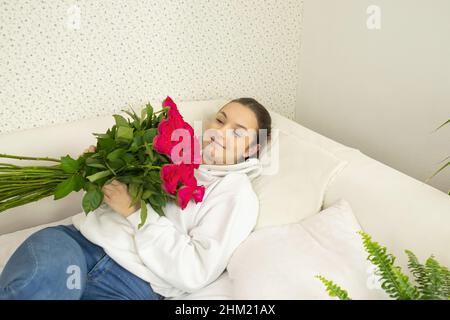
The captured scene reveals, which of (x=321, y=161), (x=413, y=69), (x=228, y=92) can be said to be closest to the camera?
(x=321, y=161)

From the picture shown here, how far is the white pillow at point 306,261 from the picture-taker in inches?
41.5

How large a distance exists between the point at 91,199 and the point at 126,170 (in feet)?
0.40

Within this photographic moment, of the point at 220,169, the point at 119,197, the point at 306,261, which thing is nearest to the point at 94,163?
the point at 119,197

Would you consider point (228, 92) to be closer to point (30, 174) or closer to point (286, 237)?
point (286, 237)

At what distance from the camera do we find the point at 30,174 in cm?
111

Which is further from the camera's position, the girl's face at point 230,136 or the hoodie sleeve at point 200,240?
the girl's face at point 230,136

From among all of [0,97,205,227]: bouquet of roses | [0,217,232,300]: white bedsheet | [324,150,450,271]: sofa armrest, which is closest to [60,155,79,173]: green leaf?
[0,97,205,227]: bouquet of roses

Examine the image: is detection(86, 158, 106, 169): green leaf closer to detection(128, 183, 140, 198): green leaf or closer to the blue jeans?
detection(128, 183, 140, 198): green leaf

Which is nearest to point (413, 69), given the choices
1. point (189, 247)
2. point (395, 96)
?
point (395, 96)

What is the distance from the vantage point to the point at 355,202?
1.33 m

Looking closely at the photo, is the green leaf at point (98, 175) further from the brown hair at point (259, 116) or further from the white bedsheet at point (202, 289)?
the brown hair at point (259, 116)

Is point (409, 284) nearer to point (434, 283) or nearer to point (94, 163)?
point (434, 283)

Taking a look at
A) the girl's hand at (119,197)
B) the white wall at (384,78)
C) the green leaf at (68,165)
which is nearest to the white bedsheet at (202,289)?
the girl's hand at (119,197)
